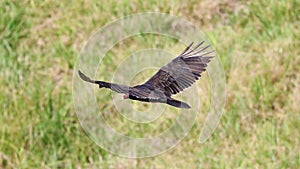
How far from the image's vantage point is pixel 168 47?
14.1 feet

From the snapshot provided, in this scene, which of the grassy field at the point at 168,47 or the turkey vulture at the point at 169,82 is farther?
the grassy field at the point at 168,47

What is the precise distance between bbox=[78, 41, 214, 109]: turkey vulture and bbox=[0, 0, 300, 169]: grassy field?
180 centimetres

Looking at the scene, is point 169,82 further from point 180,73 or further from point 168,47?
point 168,47

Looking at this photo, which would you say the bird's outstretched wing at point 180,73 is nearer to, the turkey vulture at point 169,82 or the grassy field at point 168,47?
the turkey vulture at point 169,82

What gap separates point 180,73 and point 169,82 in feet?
0.28

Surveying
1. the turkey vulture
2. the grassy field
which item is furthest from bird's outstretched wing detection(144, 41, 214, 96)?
the grassy field

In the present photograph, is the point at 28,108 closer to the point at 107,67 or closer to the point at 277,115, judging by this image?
the point at 107,67

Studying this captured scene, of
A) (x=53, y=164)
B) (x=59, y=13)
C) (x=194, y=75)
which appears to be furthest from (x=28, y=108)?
(x=194, y=75)

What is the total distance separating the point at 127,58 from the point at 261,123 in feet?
2.71

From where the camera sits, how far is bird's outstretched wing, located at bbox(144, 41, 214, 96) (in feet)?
5.73

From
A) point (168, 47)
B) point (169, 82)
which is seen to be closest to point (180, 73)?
point (169, 82)

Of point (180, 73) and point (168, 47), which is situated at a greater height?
point (168, 47)

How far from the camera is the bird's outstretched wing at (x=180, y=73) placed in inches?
68.7

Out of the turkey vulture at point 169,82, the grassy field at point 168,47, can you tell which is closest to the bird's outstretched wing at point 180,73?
the turkey vulture at point 169,82
